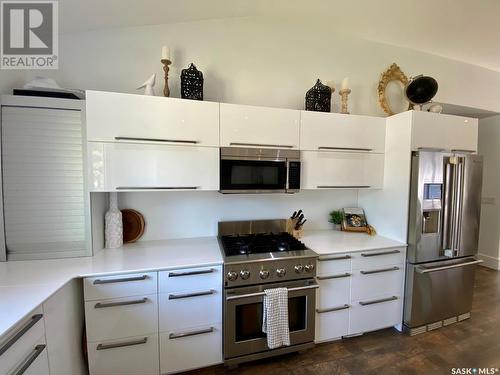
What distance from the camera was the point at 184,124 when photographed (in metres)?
1.72

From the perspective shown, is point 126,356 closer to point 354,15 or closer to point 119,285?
point 119,285

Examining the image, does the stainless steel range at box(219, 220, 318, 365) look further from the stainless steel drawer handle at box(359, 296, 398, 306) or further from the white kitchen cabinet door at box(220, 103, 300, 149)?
the white kitchen cabinet door at box(220, 103, 300, 149)

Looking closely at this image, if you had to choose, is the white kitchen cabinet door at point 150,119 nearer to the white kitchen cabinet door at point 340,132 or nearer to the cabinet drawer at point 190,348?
the white kitchen cabinet door at point 340,132

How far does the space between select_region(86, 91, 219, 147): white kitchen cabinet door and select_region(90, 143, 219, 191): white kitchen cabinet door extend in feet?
0.23

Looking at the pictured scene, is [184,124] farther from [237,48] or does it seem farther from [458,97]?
[458,97]

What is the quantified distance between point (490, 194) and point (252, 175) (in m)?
4.15

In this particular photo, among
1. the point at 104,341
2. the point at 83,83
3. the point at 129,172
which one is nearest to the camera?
the point at 104,341

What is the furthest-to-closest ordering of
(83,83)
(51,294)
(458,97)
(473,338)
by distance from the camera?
(458,97) → (473,338) → (83,83) → (51,294)

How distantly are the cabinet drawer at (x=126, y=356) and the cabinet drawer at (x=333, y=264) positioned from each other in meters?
1.33

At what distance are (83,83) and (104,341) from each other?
1.94 meters

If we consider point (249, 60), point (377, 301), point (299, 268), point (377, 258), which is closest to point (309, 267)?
point (299, 268)

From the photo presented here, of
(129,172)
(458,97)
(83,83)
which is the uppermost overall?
(458,97)

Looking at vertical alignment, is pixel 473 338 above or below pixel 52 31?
below

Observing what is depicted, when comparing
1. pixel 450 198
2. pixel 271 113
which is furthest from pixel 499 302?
pixel 271 113
